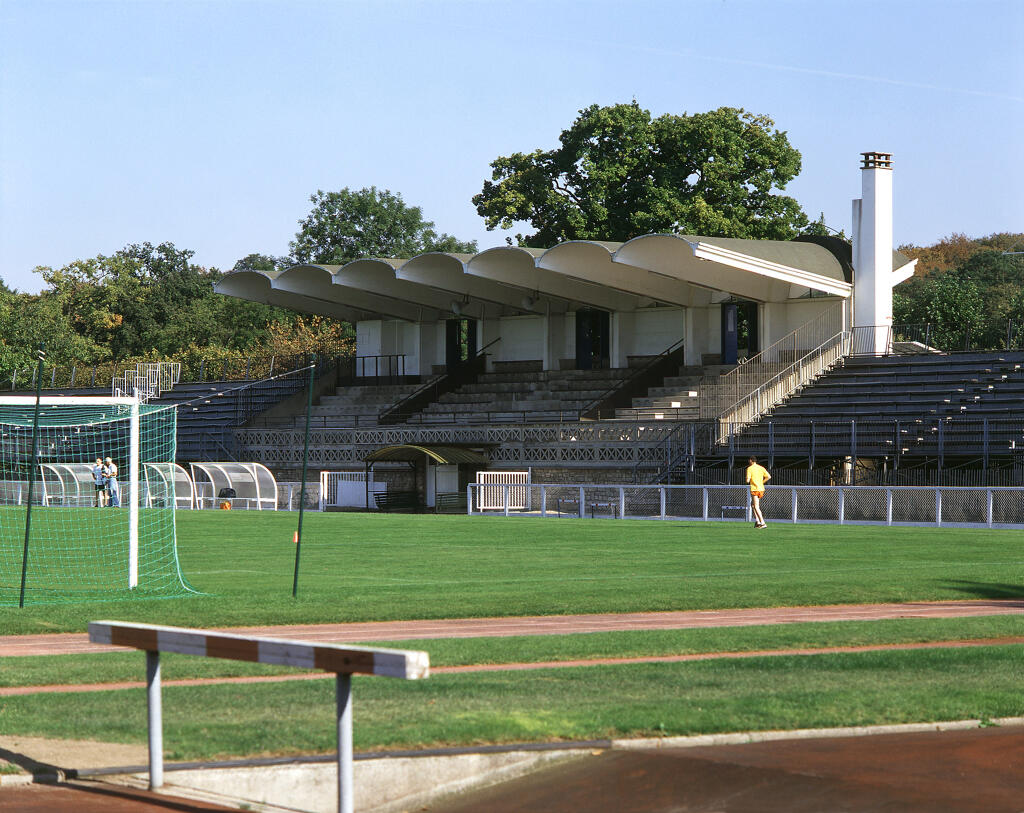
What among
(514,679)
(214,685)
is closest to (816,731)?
(514,679)

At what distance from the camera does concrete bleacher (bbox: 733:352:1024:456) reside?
138 ft

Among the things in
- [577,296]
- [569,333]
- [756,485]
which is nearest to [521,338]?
[569,333]

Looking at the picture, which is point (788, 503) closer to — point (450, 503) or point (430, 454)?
point (430, 454)

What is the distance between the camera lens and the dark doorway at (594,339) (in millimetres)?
61219

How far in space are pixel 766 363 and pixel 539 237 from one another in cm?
2260

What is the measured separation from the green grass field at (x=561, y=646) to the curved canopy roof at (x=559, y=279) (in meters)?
23.4

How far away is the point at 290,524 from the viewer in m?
36.2

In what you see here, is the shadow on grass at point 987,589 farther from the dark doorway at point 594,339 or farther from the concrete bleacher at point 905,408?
the dark doorway at point 594,339

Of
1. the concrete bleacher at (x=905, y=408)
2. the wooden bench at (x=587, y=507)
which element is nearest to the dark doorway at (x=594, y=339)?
the concrete bleacher at (x=905, y=408)

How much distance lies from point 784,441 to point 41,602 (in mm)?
30213

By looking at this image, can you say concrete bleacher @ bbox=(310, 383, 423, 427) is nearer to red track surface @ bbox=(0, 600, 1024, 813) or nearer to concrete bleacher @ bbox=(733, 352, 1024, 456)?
concrete bleacher @ bbox=(733, 352, 1024, 456)

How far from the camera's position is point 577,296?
58125 mm

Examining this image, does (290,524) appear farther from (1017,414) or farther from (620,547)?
(1017,414)

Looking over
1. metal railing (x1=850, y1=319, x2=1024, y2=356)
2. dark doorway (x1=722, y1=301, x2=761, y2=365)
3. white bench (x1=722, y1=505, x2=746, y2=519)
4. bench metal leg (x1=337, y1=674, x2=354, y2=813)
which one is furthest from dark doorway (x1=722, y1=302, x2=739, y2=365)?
bench metal leg (x1=337, y1=674, x2=354, y2=813)
